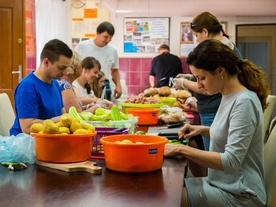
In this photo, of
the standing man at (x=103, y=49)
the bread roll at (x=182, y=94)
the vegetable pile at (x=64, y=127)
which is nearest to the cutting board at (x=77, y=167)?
the vegetable pile at (x=64, y=127)

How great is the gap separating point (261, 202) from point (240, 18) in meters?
6.12

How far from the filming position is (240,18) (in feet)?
23.9

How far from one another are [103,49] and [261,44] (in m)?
4.23

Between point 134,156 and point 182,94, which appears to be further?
point 182,94

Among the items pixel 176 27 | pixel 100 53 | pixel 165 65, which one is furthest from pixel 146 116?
pixel 176 27

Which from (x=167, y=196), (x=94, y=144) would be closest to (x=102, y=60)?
(x=94, y=144)

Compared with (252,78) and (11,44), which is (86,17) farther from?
(252,78)

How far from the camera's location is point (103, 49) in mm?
4535

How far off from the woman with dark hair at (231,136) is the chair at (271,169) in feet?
0.12

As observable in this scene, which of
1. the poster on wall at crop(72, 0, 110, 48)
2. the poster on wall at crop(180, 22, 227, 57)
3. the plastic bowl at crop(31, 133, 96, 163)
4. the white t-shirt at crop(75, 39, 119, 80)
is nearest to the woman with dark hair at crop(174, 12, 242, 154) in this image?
the plastic bowl at crop(31, 133, 96, 163)

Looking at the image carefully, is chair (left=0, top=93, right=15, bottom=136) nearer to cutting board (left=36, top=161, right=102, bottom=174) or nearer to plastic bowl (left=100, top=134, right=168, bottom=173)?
cutting board (left=36, top=161, right=102, bottom=174)

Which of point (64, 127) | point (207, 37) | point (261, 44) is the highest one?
point (261, 44)

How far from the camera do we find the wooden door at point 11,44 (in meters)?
4.96

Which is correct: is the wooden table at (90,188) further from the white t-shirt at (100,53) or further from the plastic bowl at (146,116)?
the white t-shirt at (100,53)
